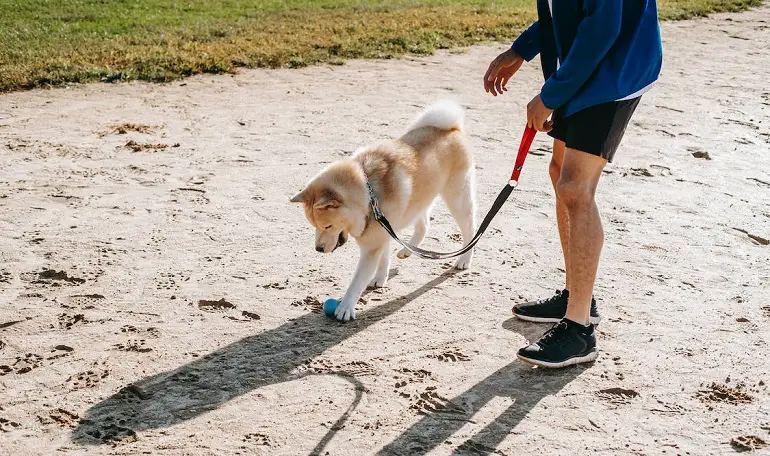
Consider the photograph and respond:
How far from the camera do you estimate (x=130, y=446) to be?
125 inches

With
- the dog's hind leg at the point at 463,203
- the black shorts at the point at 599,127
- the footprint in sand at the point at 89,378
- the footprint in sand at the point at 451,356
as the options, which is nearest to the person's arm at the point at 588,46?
the black shorts at the point at 599,127

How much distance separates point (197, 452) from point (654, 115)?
6.22 metres

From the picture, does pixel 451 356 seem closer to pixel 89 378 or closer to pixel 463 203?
pixel 463 203

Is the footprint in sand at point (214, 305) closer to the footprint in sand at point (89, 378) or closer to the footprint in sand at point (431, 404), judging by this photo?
the footprint in sand at point (89, 378)

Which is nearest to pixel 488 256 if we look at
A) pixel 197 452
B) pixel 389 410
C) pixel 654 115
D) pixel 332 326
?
pixel 332 326

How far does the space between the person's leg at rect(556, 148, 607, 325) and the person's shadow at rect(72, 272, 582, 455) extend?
1.37 ft

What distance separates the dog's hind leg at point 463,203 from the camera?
16.0ft

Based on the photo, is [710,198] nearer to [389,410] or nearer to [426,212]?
[426,212]

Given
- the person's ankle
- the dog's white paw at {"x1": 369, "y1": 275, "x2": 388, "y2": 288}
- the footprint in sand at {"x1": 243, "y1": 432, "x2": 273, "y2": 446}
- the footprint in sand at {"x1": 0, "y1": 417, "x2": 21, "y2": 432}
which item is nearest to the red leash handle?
the person's ankle

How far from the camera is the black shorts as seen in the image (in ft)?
11.4

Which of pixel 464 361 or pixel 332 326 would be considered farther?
pixel 332 326

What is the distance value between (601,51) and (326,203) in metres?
1.47

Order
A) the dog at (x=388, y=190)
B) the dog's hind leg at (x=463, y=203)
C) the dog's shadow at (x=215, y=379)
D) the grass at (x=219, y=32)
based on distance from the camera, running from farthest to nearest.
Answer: the grass at (x=219, y=32) < the dog's hind leg at (x=463, y=203) < the dog at (x=388, y=190) < the dog's shadow at (x=215, y=379)

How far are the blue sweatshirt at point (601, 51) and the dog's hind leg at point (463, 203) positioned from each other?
4.45ft
